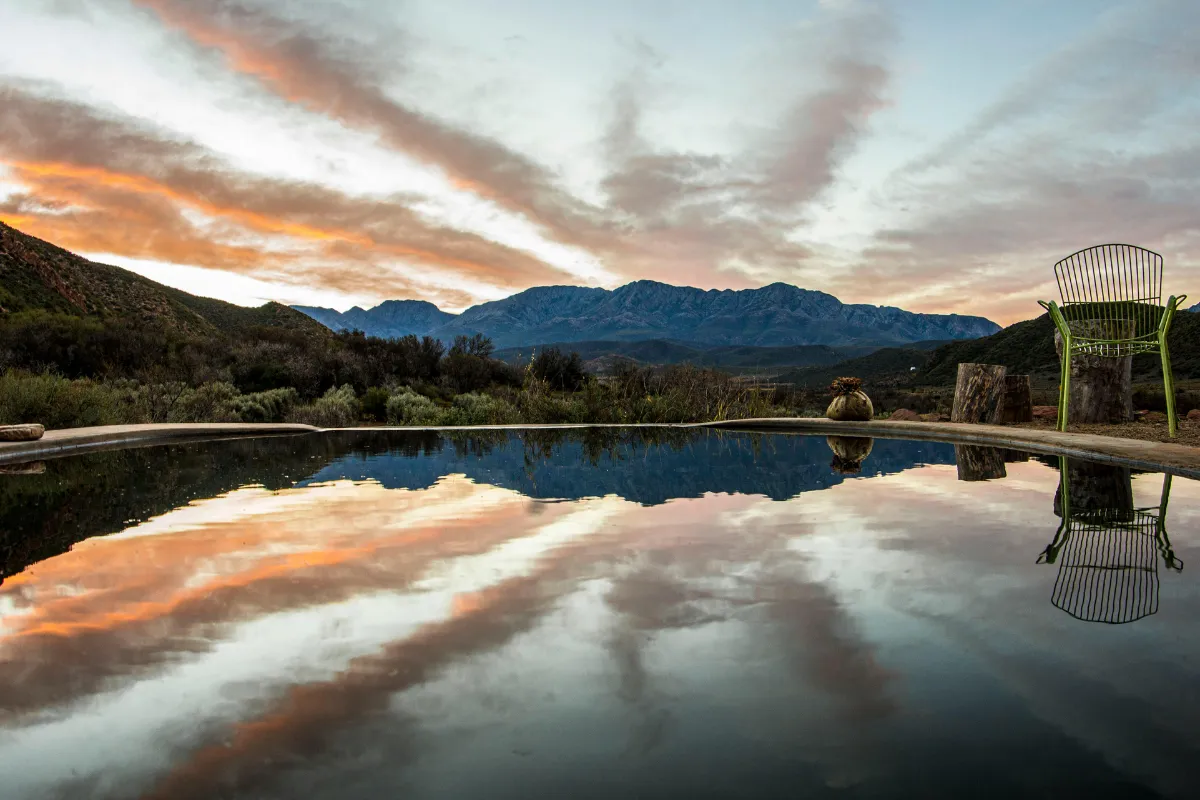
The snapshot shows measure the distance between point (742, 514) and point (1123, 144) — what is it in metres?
12.5

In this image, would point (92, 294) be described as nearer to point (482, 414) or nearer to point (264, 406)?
point (264, 406)

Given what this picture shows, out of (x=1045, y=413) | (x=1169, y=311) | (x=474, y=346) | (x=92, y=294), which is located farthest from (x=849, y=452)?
(x=92, y=294)

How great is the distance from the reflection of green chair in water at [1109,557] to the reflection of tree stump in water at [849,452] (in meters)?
1.89

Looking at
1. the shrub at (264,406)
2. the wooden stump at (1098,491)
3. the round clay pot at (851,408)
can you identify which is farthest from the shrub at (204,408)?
the wooden stump at (1098,491)

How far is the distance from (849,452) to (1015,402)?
431 cm

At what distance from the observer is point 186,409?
11180 mm

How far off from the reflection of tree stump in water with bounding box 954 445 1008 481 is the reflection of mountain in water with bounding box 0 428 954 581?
197mm

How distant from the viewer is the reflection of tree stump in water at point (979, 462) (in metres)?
5.76

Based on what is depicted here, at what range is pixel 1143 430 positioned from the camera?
8.05 m

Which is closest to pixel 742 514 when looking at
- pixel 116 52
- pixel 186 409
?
pixel 186 409

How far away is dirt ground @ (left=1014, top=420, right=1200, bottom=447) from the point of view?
23.4ft

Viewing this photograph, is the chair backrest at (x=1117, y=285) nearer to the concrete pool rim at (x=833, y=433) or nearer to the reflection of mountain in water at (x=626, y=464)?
the concrete pool rim at (x=833, y=433)

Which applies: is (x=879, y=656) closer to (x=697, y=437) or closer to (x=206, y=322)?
(x=697, y=437)

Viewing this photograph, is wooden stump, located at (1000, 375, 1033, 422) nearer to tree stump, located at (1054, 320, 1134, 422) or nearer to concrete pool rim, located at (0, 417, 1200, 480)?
tree stump, located at (1054, 320, 1134, 422)
